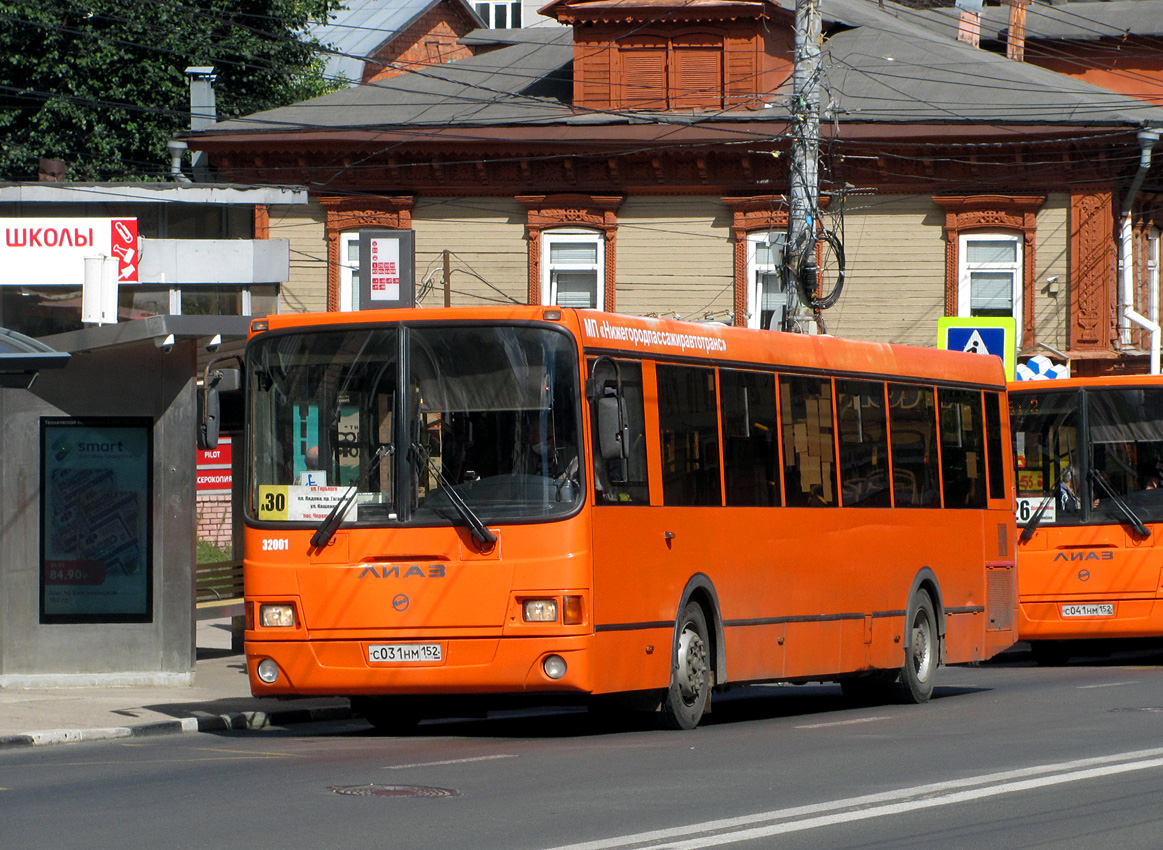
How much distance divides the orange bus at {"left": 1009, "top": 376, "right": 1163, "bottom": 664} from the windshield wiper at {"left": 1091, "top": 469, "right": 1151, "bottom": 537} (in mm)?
11

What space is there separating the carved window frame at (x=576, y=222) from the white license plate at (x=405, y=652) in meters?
22.1

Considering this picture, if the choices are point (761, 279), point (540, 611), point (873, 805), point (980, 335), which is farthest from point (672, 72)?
point (873, 805)

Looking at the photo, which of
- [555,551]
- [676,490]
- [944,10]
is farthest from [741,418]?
[944,10]

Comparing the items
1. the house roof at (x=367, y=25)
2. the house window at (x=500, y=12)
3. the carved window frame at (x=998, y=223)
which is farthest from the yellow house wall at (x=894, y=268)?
the house window at (x=500, y=12)

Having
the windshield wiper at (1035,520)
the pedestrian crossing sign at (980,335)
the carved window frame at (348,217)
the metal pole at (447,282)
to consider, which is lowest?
the windshield wiper at (1035,520)

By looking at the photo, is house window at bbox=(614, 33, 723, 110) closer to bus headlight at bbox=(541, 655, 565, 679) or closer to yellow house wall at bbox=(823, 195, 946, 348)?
yellow house wall at bbox=(823, 195, 946, 348)

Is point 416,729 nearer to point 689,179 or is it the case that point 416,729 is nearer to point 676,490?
point 676,490

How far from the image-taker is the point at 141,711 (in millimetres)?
15219

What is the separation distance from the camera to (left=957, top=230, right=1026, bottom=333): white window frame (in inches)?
1319

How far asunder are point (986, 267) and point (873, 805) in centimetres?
2552

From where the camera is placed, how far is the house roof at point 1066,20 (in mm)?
44906

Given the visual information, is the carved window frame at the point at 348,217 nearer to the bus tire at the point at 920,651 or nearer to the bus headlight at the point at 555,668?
the bus tire at the point at 920,651

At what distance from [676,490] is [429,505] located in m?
1.89

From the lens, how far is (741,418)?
1395cm
